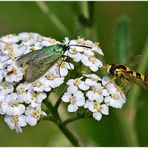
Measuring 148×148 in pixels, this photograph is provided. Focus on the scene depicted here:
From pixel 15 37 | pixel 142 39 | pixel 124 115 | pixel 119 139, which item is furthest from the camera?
pixel 142 39

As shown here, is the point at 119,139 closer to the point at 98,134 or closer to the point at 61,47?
the point at 98,134

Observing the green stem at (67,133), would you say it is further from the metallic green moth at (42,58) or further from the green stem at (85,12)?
the green stem at (85,12)

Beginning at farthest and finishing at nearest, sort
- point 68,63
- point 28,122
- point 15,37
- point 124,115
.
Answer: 1. point 124,115
2. point 15,37
3. point 68,63
4. point 28,122

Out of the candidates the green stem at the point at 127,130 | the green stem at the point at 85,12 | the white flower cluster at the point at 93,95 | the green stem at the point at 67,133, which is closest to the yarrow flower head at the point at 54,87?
the white flower cluster at the point at 93,95

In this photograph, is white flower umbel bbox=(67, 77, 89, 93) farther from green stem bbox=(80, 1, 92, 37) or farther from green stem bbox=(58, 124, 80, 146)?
green stem bbox=(80, 1, 92, 37)

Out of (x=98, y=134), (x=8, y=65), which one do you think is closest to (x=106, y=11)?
(x=98, y=134)

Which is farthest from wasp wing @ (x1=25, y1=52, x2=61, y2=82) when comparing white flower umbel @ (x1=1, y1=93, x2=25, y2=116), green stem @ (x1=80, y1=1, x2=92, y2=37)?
green stem @ (x1=80, y1=1, x2=92, y2=37)

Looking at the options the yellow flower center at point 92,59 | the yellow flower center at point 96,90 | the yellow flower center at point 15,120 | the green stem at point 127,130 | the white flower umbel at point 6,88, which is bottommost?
the green stem at point 127,130

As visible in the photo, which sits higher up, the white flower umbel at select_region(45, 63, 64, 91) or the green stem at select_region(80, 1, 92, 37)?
the green stem at select_region(80, 1, 92, 37)
